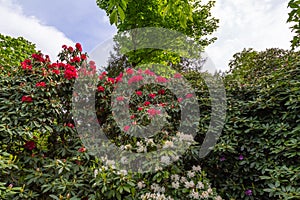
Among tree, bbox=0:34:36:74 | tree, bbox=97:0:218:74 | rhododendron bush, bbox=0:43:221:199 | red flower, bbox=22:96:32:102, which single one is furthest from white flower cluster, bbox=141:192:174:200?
tree, bbox=97:0:218:74

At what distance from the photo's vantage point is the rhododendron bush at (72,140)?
2350 mm

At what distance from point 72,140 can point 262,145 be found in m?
2.11

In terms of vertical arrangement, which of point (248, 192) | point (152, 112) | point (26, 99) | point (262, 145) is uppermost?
point (26, 99)

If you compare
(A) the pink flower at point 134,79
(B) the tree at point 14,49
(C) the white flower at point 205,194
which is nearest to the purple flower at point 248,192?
(C) the white flower at point 205,194

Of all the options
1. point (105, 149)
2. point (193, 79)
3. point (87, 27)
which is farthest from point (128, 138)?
point (87, 27)

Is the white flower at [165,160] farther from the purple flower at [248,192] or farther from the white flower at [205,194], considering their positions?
the purple flower at [248,192]

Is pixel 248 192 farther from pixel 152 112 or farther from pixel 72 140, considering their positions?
pixel 72 140

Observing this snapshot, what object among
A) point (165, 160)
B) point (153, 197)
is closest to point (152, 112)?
point (165, 160)

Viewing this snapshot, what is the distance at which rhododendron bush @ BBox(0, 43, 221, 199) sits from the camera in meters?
2.35

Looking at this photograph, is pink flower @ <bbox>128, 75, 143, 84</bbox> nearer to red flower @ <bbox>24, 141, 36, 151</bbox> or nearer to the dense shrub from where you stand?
the dense shrub

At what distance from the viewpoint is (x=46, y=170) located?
99.7 inches

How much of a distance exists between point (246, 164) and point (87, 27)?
294 cm

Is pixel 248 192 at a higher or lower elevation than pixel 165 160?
lower

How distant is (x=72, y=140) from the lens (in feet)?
9.48
